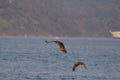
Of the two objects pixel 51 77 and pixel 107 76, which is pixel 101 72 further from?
pixel 51 77

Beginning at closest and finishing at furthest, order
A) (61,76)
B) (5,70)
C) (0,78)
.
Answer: (0,78) < (61,76) < (5,70)

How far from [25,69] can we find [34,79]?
14.1 m

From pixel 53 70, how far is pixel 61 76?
9068 millimetres

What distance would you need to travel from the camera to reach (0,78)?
69625 mm

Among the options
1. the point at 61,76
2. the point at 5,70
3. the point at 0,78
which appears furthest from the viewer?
the point at 5,70

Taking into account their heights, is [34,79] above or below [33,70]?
below

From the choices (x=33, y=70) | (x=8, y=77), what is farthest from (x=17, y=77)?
(x=33, y=70)

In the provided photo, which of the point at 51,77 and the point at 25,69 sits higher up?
the point at 25,69

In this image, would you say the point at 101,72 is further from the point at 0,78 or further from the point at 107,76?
the point at 0,78

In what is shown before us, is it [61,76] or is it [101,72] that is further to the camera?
[101,72]

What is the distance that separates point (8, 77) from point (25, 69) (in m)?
13.5

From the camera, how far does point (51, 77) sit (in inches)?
2901

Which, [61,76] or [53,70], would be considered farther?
[53,70]

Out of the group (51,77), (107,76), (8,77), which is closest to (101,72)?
(107,76)
